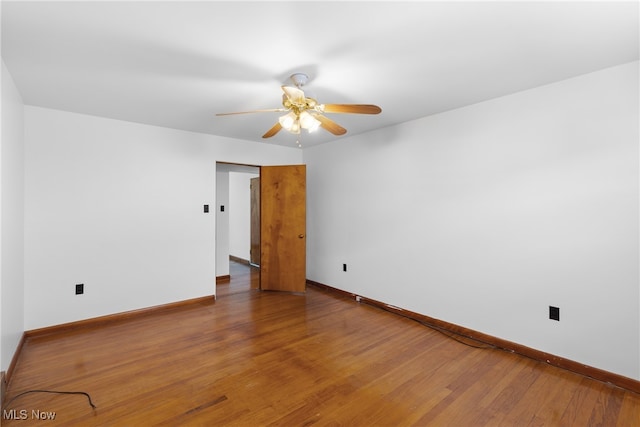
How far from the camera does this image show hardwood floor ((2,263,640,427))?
1807mm

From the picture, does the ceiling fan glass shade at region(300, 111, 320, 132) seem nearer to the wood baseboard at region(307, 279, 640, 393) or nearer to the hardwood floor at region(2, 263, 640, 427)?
the hardwood floor at region(2, 263, 640, 427)

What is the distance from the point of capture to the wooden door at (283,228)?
4.48m

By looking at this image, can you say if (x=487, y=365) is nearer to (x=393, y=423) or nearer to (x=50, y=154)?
(x=393, y=423)

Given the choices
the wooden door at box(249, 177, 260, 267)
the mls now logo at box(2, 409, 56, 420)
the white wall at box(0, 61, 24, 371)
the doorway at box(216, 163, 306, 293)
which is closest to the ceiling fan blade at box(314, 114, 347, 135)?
the doorway at box(216, 163, 306, 293)

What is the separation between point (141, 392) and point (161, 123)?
9.44 feet

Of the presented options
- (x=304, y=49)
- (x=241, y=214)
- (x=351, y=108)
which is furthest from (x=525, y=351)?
(x=241, y=214)

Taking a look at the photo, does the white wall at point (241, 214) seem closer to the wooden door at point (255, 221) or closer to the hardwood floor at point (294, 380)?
the wooden door at point (255, 221)

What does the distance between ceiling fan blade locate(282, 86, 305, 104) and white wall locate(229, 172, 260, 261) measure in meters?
4.61

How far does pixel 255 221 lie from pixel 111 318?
3240 mm

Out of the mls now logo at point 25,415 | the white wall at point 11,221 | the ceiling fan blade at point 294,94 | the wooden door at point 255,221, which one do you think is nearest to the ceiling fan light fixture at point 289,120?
the ceiling fan blade at point 294,94

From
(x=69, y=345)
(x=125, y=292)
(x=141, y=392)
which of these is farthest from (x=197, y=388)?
(x=125, y=292)

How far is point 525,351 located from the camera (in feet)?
8.36

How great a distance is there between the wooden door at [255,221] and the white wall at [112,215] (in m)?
1.96

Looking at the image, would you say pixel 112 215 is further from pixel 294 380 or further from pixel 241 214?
pixel 241 214
